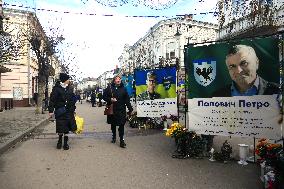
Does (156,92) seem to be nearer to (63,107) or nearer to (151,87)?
(151,87)

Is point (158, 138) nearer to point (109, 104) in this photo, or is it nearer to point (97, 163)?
point (109, 104)

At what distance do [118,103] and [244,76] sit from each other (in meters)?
4.00

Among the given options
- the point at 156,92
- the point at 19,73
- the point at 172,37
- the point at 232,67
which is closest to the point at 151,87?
the point at 156,92

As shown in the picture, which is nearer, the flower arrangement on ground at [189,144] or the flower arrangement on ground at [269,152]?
the flower arrangement on ground at [269,152]

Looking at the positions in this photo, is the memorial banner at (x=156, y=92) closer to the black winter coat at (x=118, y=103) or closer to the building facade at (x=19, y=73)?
the black winter coat at (x=118, y=103)

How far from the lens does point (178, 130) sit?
8.26m

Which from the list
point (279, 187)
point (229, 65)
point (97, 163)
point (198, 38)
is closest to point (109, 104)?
point (97, 163)

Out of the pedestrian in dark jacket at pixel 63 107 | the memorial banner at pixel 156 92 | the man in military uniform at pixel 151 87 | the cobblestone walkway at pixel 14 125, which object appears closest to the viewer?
the pedestrian in dark jacket at pixel 63 107

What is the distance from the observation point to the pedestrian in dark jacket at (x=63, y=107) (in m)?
9.39

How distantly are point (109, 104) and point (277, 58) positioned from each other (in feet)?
16.6

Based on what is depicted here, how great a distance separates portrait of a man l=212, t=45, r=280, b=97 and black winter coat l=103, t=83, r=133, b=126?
11.1ft

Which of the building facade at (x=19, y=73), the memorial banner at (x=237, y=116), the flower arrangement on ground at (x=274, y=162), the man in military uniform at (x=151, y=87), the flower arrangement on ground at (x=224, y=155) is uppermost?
the building facade at (x=19, y=73)

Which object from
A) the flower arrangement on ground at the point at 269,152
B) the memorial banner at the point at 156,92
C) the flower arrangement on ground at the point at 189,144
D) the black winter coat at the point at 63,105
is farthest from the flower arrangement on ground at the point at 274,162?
the memorial banner at the point at 156,92

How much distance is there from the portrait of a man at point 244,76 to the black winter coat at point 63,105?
4.22m
